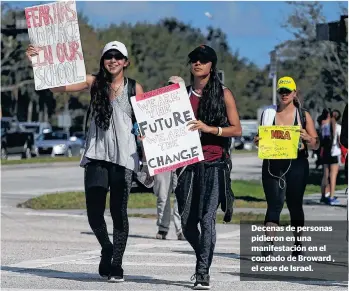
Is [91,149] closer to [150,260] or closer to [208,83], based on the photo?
[208,83]

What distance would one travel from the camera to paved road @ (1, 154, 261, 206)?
25845mm

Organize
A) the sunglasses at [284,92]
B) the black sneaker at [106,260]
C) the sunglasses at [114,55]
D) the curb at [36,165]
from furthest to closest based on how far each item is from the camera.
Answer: the curb at [36,165] < the sunglasses at [284,92] < the black sneaker at [106,260] < the sunglasses at [114,55]

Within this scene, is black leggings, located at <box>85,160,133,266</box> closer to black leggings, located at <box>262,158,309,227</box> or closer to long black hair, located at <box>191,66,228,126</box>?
long black hair, located at <box>191,66,228,126</box>

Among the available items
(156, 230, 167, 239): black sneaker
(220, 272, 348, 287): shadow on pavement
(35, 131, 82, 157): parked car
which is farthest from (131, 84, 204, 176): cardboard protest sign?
(35, 131, 82, 157): parked car

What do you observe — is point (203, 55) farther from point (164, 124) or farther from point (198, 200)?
point (198, 200)

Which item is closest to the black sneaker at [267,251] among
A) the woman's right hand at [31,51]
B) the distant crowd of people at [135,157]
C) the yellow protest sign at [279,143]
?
the yellow protest sign at [279,143]

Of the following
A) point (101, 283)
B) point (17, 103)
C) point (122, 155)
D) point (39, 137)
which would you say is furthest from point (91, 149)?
point (17, 103)

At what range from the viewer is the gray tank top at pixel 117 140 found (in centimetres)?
950

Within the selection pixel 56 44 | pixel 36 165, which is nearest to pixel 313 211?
pixel 56 44

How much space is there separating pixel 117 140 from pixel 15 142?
45.3m

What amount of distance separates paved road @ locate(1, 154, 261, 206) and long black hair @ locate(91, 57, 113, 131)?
12.8 meters

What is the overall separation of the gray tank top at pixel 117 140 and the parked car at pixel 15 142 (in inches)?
1742

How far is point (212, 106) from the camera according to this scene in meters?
9.36

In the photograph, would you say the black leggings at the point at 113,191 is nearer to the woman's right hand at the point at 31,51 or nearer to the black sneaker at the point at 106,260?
the black sneaker at the point at 106,260
